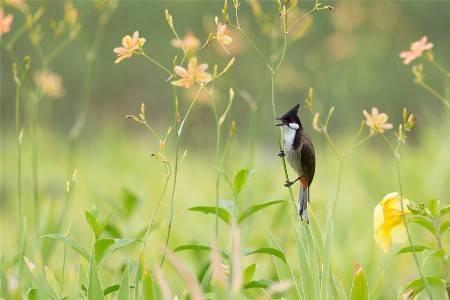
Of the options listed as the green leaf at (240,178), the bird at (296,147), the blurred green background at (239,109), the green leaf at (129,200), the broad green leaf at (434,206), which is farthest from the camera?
→ the blurred green background at (239,109)

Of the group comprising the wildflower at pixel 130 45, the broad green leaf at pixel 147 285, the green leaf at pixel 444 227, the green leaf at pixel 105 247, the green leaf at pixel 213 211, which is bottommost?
the broad green leaf at pixel 147 285

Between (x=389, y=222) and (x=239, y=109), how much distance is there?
584 centimetres

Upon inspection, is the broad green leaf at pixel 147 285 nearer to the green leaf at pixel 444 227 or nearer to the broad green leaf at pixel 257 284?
the broad green leaf at pixel 257 284

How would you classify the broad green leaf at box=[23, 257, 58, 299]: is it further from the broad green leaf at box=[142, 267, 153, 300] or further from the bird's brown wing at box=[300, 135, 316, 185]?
the bird's brown wing at box=[300, 135, 316, 185]

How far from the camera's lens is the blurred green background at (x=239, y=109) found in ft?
13.7

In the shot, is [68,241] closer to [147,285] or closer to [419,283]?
[147,285]

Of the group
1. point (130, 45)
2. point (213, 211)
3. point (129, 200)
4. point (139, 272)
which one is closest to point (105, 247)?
point (139, 272)

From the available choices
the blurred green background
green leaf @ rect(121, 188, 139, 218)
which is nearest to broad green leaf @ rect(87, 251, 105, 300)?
green leaf @ rect(121, 188, 139, 218)

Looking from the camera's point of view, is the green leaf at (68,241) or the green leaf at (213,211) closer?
the green leaf at (68,241)

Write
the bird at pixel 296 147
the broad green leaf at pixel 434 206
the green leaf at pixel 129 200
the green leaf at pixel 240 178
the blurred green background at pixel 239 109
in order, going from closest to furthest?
the bird at pixel 296 147 → the broad green leaf at pixel 434 206 → the green leaf at pixel 240 178 → the green leaf at pixel 129 200 → the blurred green background at pixel 239 109

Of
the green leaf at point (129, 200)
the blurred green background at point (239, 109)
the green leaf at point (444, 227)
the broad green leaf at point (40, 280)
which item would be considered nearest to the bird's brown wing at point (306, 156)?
the green leaf at point (444, 227)

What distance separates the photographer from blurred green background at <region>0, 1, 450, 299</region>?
418cm

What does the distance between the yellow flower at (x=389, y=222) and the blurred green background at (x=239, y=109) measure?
170 cm

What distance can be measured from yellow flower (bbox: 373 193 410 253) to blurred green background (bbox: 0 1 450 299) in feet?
5.59
